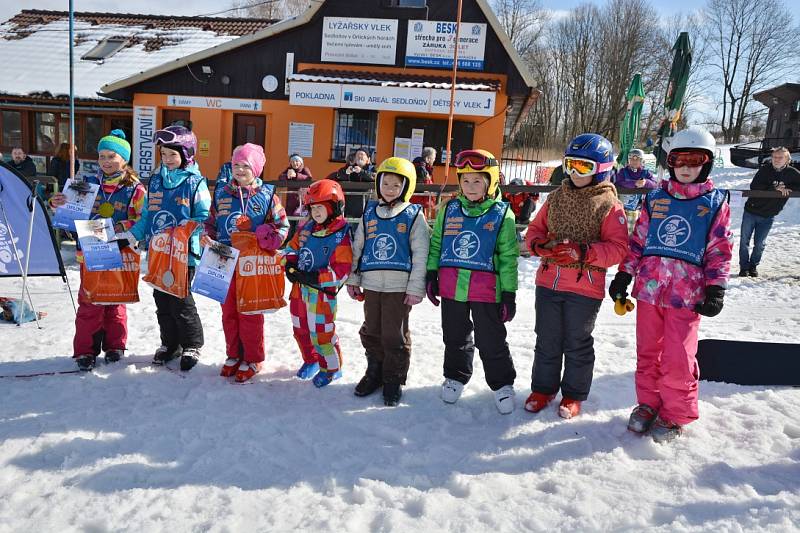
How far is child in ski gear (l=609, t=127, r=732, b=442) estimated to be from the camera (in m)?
3.23

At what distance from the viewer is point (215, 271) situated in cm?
403

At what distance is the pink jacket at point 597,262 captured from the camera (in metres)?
3.38

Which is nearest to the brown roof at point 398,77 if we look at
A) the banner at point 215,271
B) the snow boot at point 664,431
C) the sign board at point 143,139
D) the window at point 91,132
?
the sign board at point 143,139

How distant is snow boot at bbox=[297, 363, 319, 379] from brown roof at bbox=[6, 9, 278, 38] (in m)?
17.4

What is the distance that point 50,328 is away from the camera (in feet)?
17.6

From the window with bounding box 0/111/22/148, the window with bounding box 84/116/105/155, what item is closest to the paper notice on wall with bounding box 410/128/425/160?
the window with bounding box 84/116/105/155

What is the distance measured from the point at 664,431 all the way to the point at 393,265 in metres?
1.96

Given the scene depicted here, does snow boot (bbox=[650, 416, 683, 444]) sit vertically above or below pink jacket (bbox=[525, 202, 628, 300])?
below

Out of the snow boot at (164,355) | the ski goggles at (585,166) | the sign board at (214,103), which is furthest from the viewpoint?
the sign board at (214,103)

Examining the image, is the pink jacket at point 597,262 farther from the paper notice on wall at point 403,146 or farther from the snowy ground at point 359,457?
the paper notice on wall at point 403,146

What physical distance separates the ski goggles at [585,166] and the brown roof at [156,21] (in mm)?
18031

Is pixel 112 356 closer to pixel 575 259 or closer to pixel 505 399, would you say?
pixel 505 399

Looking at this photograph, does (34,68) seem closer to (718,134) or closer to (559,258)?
(559,258)

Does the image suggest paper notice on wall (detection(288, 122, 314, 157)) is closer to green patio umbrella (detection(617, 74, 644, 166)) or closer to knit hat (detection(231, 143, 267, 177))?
green patio umbrella (detection(617, 74, 644, 166))
